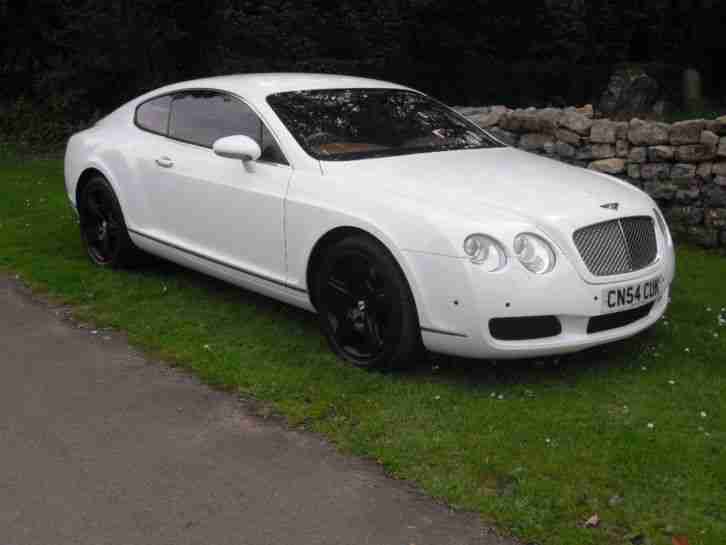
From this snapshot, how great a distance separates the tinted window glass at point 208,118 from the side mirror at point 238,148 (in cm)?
22

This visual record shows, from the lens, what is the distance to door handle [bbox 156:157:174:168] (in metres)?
6.87

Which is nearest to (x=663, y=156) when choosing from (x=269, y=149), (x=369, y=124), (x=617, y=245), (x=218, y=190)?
(x=369, y=124)

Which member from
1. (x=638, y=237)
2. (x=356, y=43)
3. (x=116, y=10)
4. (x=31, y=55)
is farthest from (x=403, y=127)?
(x=356, y=43)

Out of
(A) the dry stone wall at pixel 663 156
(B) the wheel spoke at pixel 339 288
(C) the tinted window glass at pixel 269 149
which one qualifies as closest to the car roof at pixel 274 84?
(C) the tinted window glass at pixel 269 149

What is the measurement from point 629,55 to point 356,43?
5.08 meters

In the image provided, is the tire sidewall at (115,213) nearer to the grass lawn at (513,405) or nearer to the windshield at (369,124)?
the grass lawn at (513,405)

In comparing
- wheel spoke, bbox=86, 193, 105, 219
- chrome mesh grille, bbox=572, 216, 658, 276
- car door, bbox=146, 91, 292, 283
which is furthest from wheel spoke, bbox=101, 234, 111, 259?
chrome mesh grille, bbox=572, 216, 658, 276

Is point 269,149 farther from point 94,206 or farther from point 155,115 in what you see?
point 94,206

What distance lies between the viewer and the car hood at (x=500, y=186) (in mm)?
5305

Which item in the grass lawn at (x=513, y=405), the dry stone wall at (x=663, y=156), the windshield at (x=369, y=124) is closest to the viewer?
the grass lawn at (x=513, y=405)

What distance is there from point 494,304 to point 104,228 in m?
3.78

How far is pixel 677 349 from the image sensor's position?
19.6 feet

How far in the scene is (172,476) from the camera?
4457mm

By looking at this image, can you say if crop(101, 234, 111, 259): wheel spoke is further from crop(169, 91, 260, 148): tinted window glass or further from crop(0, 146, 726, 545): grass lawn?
crop(169, 91, 260, 148): tinted window glass
